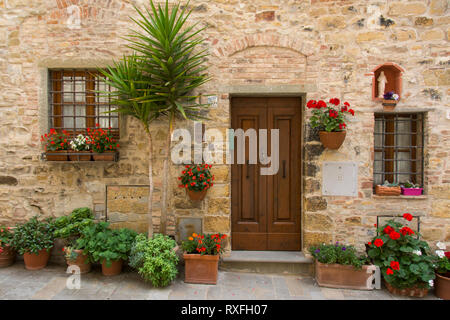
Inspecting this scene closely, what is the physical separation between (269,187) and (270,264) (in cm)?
104

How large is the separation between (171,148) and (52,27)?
2.36 meters

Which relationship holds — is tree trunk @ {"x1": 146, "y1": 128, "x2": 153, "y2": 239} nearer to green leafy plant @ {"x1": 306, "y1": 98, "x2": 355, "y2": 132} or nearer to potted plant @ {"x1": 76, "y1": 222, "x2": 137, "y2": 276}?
potted plant @ {"x1": 76, "y1": 222, "x2": 137, "y2": 276}

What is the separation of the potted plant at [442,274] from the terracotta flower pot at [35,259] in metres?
4.90

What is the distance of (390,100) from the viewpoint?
12.2ft

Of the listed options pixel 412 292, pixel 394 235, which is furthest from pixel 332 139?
pixel 412 292

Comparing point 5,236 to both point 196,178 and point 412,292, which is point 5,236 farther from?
point 412,292

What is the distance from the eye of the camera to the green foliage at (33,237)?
3.70m

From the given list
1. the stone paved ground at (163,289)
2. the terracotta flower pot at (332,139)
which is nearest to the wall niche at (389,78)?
the terracotta flower pot at (332,139)

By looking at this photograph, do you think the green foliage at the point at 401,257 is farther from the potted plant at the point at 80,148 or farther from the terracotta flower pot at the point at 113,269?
the potted plant at the point at 80,148

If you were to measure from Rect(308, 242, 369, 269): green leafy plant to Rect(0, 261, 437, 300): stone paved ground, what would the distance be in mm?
336

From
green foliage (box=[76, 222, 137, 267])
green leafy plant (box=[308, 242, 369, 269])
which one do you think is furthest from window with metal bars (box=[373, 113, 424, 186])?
green foliage (box=[76, 222, 137, 267])

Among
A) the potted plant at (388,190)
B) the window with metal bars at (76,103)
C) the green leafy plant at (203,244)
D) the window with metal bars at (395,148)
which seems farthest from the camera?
the window with metal bars at (76,103)

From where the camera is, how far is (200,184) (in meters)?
3.68

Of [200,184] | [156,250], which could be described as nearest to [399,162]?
[200,184]
